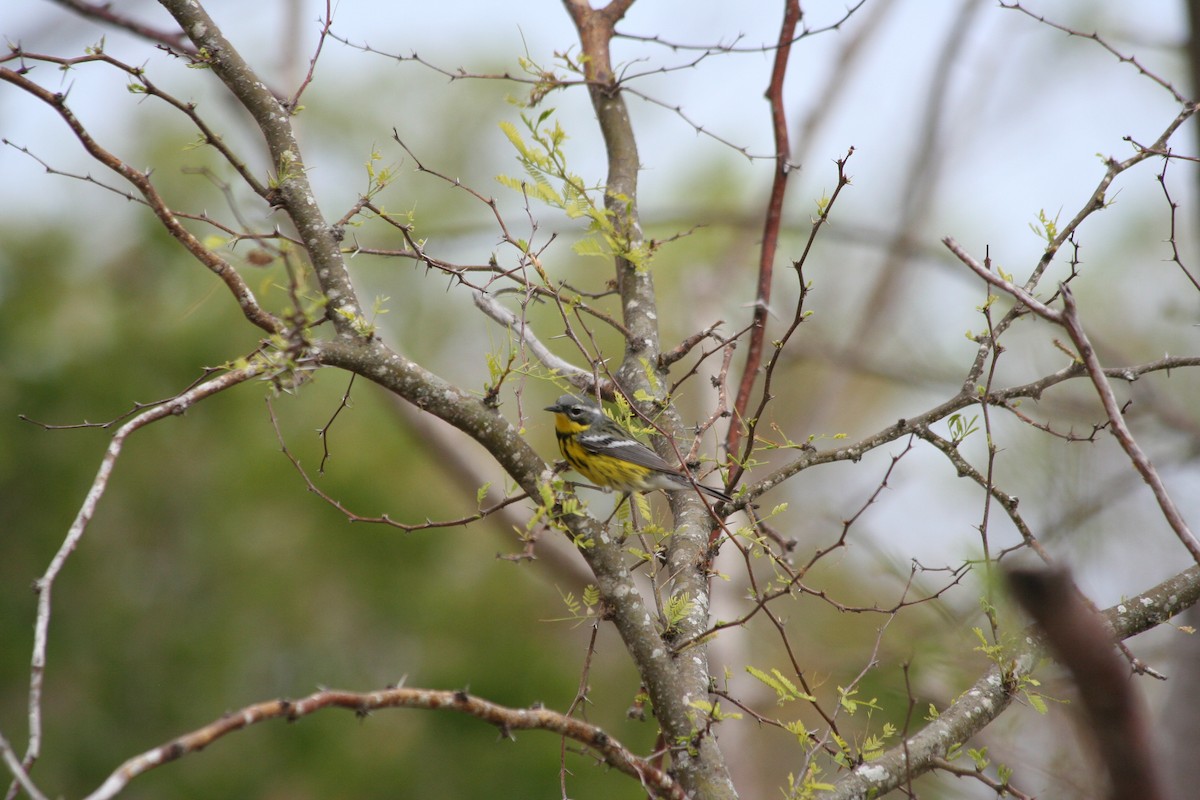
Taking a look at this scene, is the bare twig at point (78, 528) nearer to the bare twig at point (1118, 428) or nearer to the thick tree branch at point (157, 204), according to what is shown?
the thick tree branch at point (157, 204)

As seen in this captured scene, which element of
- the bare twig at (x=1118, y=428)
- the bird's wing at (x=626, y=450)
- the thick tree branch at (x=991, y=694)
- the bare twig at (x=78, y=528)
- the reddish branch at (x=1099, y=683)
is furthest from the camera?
the bird's wing at (x=626, y=450)

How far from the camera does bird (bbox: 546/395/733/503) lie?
11.6 ft

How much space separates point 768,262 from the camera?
3.98m

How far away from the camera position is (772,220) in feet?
13.1

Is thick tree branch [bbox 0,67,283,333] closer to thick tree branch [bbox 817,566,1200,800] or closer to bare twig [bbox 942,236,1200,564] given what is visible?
bare twig [bbox 942,236,1200,564]

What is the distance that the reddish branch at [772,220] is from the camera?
3.73 m

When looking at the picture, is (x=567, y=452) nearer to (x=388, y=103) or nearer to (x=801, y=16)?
(x=801, y=16)

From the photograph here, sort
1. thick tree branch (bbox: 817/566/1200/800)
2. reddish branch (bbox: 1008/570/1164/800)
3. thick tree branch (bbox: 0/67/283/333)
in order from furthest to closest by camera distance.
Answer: thick tree branch (bbox: 817/566/1200/800), thick tree branch (bbox: 0/67/283/333), reddish branch (bbox: 1008/570/1164/800)

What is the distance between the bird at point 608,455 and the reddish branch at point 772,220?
269 millimetres

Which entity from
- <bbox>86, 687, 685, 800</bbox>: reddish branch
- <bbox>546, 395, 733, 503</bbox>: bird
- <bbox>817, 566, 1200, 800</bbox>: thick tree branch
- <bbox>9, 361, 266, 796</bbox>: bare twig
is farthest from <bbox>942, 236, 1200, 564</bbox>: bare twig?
<bbox>9, 361, 266, 796</bbox>: bare twig

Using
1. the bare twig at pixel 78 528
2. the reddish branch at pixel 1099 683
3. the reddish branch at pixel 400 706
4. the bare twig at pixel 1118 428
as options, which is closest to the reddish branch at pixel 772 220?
the reddish branch at pixel 400 706

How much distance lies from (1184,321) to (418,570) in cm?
738

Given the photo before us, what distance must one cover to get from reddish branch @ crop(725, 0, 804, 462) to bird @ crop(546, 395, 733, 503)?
0.27 metres

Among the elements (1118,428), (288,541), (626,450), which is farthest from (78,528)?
(288,541)
